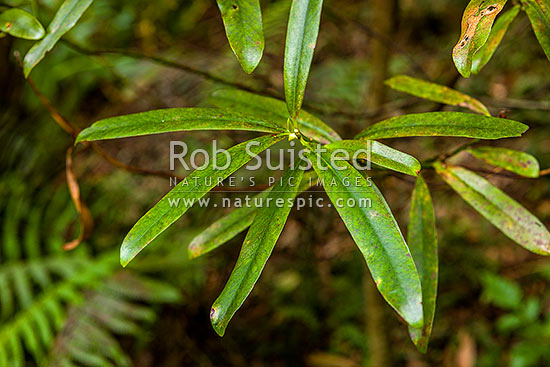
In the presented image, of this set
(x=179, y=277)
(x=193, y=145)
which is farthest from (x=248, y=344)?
(x=193, y=145)

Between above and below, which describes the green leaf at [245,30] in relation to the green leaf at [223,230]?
above

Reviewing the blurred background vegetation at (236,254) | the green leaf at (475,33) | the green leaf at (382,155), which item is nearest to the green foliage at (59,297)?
the blurred background vegetation at (236,254)

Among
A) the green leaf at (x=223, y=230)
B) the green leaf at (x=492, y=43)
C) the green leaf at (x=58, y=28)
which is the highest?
the green leaf at (x=58, y=28)

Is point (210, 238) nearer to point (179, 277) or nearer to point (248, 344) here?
point (179, 277)

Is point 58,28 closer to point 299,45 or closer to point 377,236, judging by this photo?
point 299,45

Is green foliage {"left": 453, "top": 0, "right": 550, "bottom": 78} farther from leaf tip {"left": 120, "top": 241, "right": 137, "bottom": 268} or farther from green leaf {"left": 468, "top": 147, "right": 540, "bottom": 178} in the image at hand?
leaf tip {"left": 120, "top": 241, "right": 137, "bottom": 268}

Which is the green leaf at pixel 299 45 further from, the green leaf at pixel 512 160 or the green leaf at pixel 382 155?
the green leaf at pixel 512 160
